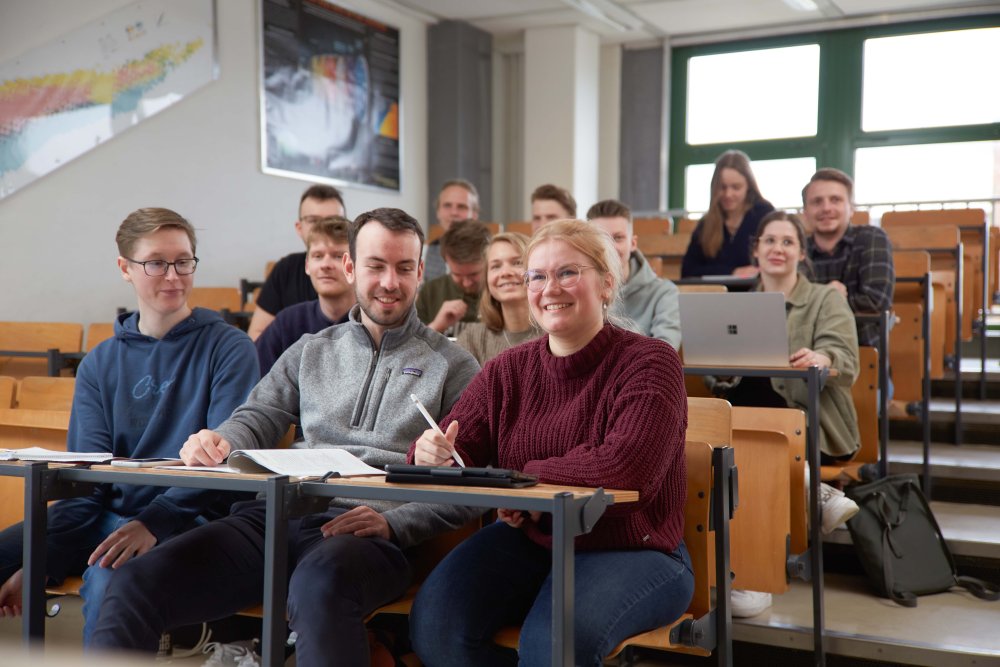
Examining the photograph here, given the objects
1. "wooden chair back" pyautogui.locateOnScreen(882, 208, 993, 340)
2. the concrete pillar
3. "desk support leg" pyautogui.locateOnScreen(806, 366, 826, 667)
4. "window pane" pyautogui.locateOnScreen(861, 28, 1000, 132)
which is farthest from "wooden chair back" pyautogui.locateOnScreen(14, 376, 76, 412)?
"window pane" pyautogui.locateOnScreen(861, 28, 1000, 132)

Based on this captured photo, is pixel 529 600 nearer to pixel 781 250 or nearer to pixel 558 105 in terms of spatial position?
pixel 781 250

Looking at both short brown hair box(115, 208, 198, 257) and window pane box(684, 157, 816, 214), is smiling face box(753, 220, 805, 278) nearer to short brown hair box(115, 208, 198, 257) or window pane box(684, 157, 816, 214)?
short brown hair box(115, 208, 198, 257)

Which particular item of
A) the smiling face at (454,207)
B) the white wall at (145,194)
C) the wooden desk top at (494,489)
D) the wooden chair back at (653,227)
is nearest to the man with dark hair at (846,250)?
the smiling face at (454,207)

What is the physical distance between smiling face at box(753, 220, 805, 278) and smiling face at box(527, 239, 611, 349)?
1.53 meters

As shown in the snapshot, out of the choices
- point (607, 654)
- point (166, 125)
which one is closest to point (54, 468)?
point (607, 654)

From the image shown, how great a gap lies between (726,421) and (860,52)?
684 cm

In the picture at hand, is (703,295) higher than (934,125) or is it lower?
lower

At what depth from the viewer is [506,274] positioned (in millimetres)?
2592

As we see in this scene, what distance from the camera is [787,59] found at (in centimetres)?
820

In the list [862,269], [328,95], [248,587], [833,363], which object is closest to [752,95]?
[328,95]

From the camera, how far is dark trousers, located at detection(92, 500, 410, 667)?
5.24 ft

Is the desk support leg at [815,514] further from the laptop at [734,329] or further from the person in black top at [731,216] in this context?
the person in black top at [731,216]

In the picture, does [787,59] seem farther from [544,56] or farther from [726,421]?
[726,421]

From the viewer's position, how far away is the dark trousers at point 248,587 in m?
1.60
